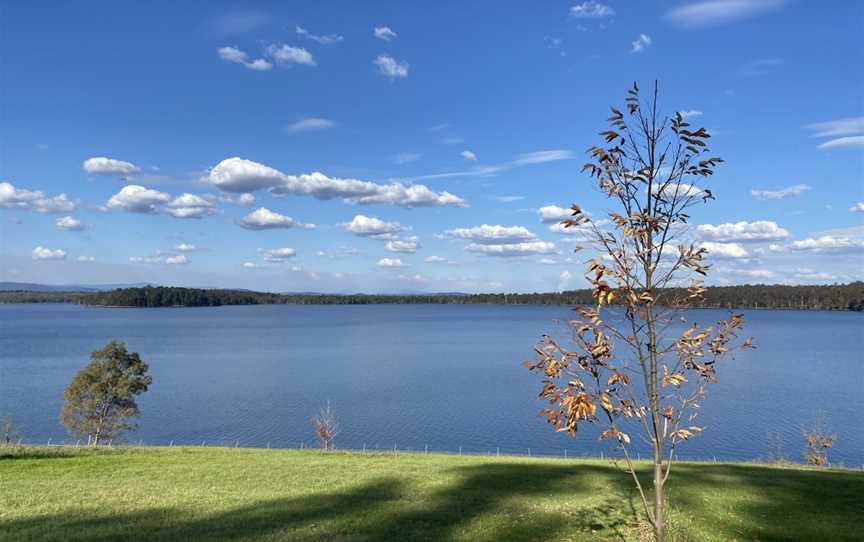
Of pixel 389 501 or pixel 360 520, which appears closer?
pixel 360 520

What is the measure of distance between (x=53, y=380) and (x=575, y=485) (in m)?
69.2

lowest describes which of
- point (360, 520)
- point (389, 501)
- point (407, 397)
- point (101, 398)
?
point (407, 397)

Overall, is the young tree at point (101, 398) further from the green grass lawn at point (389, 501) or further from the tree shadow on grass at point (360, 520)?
the tree shadow on grass at point (360, 520)

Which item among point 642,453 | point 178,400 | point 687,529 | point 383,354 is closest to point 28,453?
point 687,529

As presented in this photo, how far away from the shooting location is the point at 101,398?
128 ft

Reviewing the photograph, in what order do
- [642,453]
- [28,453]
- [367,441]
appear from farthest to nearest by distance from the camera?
[367,441]
[642,453]
[28,453]

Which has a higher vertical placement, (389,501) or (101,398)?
(389,501)

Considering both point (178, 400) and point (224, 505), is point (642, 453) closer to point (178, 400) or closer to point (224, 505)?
point (224, 505)

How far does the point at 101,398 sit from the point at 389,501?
35185 mm

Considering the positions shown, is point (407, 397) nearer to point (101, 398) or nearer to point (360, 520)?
point (101, 398)

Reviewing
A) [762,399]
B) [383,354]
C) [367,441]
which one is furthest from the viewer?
[383,354]

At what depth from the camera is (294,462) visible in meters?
16.9

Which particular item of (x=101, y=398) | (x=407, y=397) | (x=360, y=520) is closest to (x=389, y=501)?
(x=360, y=520)

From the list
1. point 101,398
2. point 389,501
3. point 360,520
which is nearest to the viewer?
point 360,520
